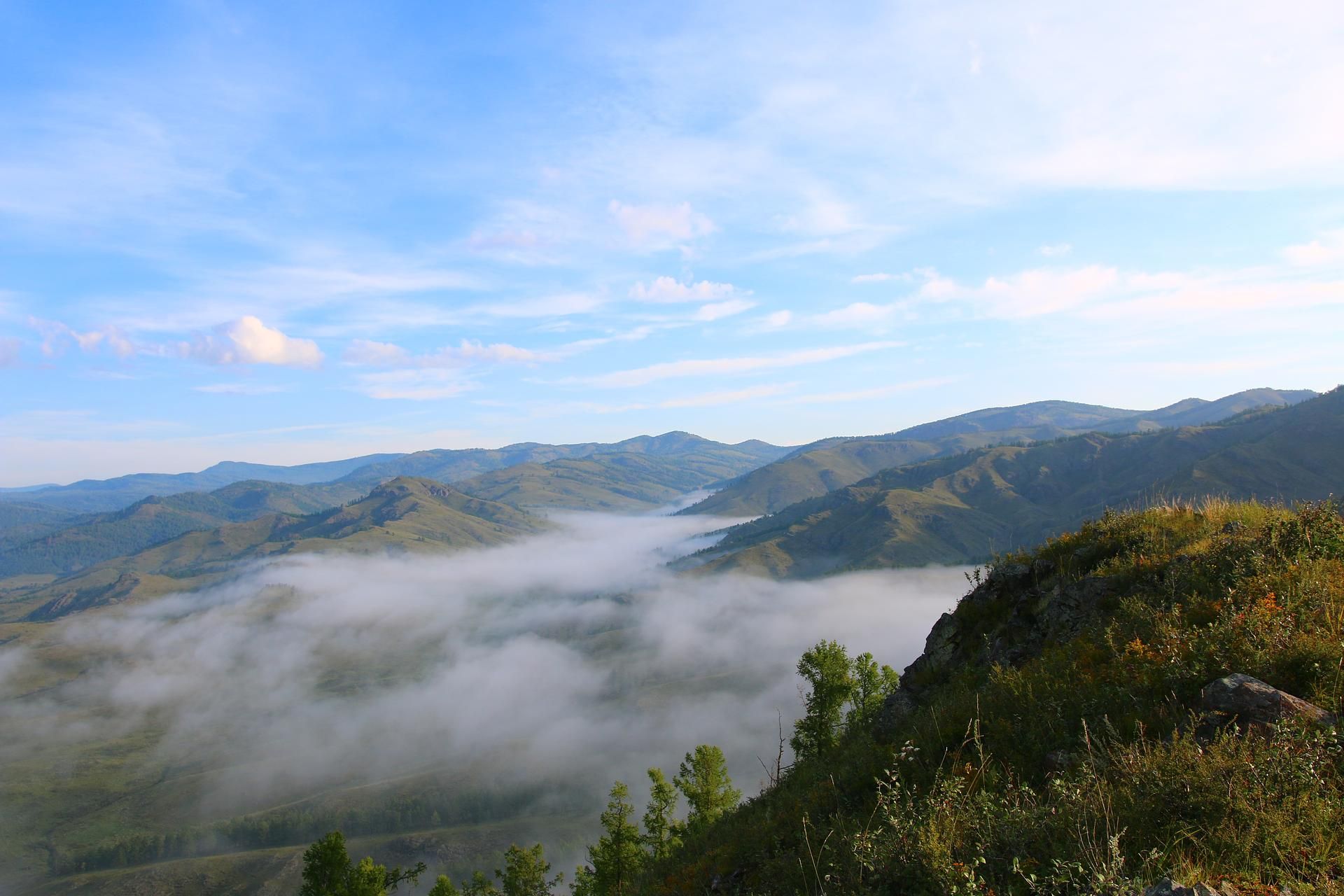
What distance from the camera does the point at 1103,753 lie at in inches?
321

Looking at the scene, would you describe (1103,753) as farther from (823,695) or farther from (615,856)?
(615,856)

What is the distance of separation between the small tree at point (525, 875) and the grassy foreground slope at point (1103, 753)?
42.2 m

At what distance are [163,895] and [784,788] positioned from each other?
27206cm

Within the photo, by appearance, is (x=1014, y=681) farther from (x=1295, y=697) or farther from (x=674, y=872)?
(x=674, y=872)

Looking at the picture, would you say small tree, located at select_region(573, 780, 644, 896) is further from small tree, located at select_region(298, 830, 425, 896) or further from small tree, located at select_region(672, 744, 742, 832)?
small tree, located at select_region(298, 830, 425, 896)

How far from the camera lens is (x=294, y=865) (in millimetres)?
195375

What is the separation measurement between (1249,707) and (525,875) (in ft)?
184

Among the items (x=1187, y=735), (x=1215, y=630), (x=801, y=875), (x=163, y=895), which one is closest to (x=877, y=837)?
(x=801, y=875)

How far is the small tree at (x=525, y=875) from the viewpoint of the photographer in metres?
49.7

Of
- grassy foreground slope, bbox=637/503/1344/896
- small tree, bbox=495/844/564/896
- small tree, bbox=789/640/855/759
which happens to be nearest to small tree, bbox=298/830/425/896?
small tree, bbox=495/844/564/896

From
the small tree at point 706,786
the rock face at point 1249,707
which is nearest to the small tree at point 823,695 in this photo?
the small tree at point 706,786

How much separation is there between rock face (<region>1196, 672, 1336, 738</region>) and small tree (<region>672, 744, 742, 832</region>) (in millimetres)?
39405

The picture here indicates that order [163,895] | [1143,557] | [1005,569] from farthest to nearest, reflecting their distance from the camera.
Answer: [163,895]
[1005,569]
[1143,557]

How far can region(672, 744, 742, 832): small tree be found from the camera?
43.8 metres
